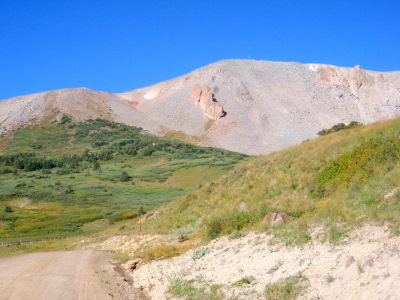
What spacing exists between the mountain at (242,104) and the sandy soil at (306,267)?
11170 cm

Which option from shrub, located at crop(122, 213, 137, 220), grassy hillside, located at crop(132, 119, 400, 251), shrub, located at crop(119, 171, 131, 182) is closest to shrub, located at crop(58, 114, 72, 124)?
shrub, located at crop(119, 171, 131, 182)

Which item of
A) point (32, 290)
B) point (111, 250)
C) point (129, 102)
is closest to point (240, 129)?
point (129, 102)

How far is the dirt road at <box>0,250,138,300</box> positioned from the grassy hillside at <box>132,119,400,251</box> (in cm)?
414

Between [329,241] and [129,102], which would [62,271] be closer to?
[329,241]

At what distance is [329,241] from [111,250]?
1646 cm

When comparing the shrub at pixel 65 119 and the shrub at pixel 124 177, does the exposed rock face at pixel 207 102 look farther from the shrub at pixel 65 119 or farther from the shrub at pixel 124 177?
the shrub at pixel 124 177

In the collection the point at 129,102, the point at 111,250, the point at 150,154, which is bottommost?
the point at 111,250

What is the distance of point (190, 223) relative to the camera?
71.1 feet

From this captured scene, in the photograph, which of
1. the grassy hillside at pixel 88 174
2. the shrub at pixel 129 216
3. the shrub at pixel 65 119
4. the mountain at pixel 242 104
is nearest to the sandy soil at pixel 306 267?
the grassy hillside at pixel 88 174

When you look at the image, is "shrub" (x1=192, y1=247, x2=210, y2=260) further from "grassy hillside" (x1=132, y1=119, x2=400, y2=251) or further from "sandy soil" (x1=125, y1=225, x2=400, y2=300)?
"grassy hillside" (x1=132, y1=119, x2=400, y2=251)

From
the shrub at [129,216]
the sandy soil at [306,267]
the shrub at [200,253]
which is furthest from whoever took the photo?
the shrub at [129,216]

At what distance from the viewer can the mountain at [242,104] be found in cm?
13625

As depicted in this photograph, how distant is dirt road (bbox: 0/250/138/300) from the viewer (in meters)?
11.2

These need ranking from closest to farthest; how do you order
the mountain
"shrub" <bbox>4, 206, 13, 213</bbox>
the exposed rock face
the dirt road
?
1. the dirt road
2. "shrub" <bbox>4, 206, 13, 213</bbox>
3. the mountain
4. the exposed rock face
